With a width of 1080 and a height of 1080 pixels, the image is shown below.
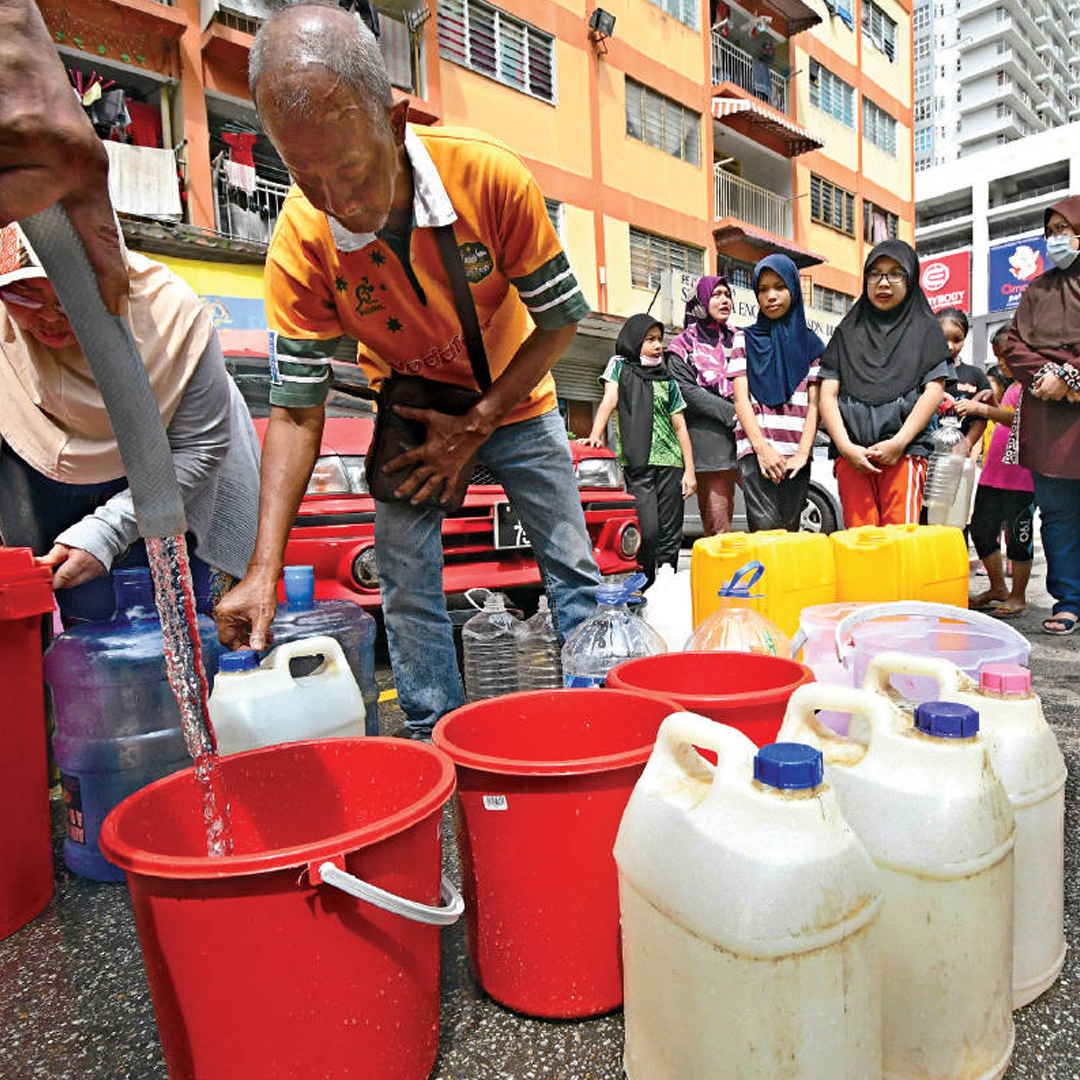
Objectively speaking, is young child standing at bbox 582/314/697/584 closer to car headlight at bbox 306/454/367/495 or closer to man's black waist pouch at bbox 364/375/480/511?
car headlight at bbox 306/454/367/495

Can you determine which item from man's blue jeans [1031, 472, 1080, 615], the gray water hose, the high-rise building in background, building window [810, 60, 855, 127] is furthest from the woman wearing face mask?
the high-rise building in background

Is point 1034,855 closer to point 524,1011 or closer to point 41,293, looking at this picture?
point 524,1011

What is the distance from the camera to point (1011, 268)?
36.5 m

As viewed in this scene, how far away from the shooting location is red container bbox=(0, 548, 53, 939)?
1560 millimetres

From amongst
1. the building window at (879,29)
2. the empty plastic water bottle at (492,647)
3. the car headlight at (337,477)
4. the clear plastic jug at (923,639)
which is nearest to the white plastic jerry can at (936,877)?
the clear plastic jug at (923,639)

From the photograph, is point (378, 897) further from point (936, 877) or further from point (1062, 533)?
point (1062, 533)

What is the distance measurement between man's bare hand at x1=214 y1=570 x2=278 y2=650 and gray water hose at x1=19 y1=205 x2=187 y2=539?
1.49 feet

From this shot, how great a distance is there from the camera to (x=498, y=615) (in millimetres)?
3053

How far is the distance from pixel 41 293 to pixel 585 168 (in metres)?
13.0

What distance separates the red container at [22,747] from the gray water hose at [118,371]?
1.99 ft

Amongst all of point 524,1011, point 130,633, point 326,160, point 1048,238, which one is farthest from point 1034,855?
point 1048,238

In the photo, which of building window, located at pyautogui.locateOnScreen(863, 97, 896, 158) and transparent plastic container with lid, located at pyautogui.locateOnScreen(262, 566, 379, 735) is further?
building window, located at pyautogui.locateOnScreen(863, 97, 896, 158)

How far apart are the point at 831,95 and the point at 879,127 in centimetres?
261

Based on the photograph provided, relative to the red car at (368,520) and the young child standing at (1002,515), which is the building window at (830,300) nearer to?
the young child standing at (1002,515)
